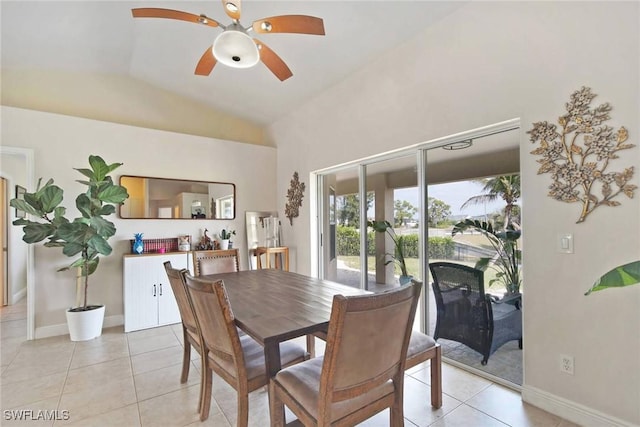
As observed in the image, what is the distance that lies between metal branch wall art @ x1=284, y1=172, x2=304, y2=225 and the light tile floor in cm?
243

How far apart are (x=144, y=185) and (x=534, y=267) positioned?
4.40m

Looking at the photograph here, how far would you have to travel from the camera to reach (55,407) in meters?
2.08

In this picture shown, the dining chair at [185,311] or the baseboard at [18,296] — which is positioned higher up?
the dining chair at [185,311]

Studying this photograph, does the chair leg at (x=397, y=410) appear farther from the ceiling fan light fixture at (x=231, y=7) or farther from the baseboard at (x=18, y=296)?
the baseboard at (x=18, y=296)

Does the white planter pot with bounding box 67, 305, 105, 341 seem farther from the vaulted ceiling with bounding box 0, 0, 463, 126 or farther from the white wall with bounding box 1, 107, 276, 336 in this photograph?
the vaulted ceiling with bounding box 0, 0, 463, 126

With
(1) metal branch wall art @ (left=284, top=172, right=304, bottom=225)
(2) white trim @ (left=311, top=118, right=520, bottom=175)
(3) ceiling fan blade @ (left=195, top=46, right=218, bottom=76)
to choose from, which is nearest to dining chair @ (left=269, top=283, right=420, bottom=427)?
(2) white trim @ (left=311, top=118, right=520, bottom=175)

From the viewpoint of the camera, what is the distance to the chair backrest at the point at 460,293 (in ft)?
8.16

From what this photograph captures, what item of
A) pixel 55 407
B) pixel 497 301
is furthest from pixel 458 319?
pixel 55 407

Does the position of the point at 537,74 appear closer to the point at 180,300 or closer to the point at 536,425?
the point at 536,425

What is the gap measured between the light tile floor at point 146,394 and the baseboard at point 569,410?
0.05m

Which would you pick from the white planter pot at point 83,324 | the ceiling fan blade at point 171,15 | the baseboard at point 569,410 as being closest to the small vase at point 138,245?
the white planter pot at point 83,324

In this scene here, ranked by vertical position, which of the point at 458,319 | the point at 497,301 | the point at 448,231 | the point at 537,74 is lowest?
the point at 458,319

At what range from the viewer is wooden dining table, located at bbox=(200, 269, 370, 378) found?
1472mm

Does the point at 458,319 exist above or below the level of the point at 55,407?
above
